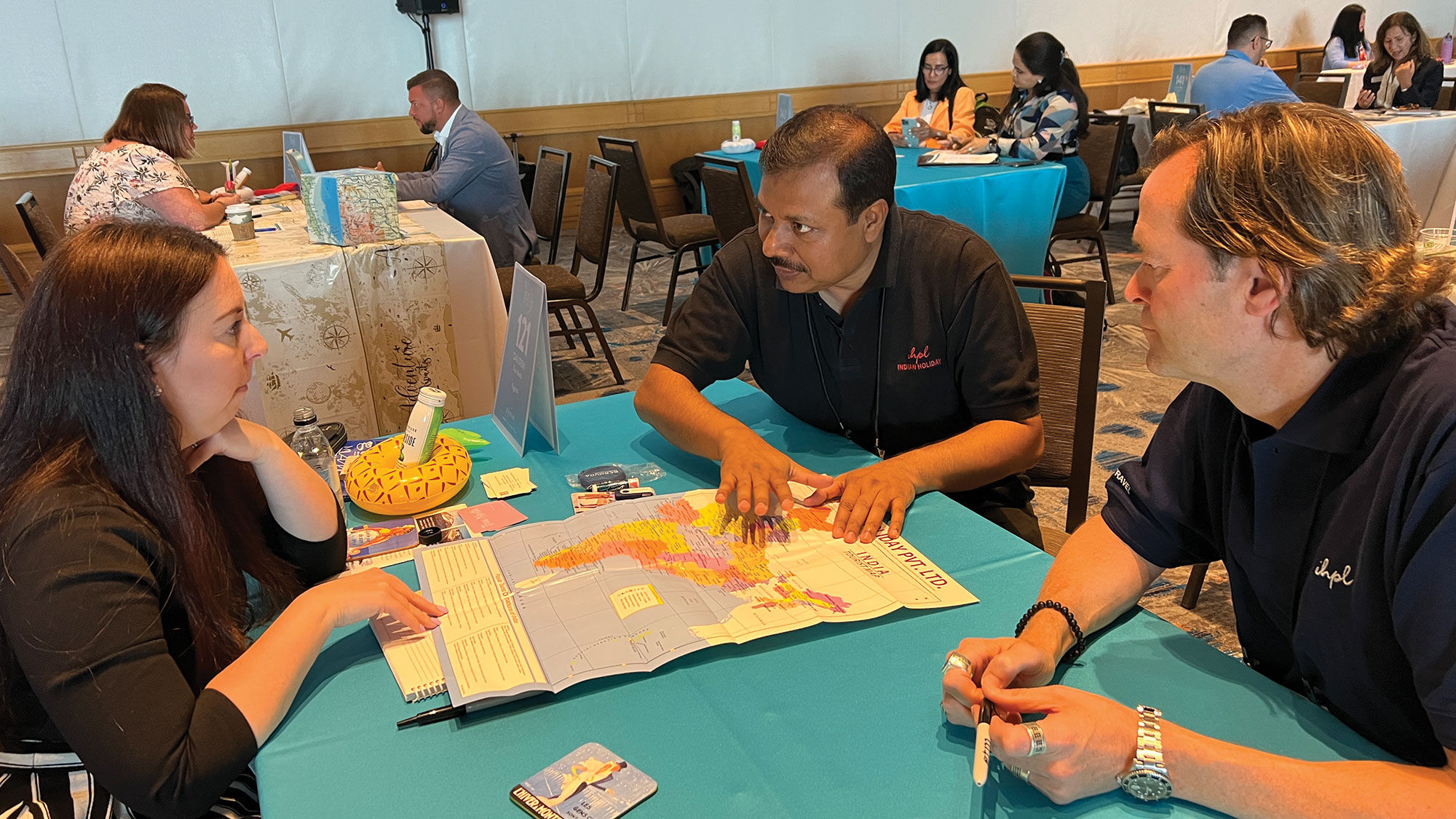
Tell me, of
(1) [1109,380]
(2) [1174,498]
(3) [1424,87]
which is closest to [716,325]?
(2) [1174,498]

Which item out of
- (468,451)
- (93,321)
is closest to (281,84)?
(468,451)

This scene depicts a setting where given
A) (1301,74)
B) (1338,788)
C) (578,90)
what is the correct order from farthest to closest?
(1301,74) → (578,90) → (1338,788)

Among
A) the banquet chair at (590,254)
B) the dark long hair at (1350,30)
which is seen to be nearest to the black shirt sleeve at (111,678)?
the banquet chair at (590,254)

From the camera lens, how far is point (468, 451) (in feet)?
5.69

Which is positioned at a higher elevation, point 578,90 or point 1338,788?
point 578,90

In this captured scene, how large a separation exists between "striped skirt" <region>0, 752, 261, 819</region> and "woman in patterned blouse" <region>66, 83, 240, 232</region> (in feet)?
9.02

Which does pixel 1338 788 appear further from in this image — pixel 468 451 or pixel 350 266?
pixel 350 266

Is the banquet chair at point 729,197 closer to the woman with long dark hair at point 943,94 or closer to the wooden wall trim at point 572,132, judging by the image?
the woman with long dark hair at point 943,94

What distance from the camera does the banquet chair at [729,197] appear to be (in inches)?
178

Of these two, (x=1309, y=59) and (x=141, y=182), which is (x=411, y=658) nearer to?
(x=141, y=182)

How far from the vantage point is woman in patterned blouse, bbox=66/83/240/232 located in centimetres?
353

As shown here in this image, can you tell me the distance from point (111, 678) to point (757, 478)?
82 centimetres

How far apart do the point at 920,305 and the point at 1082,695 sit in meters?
0.99

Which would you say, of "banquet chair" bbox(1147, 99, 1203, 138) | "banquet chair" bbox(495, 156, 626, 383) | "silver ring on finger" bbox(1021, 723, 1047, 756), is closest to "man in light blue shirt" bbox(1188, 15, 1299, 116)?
"banquet chair" bbox(1147, 99, 1203, 138)
